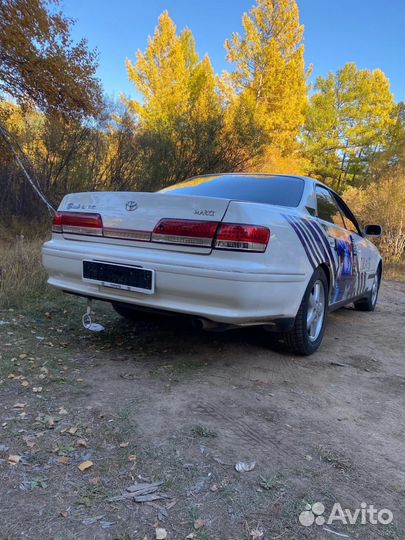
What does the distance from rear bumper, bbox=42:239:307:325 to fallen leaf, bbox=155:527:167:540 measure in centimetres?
135

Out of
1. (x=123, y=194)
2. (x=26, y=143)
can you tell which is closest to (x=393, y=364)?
(x=123, y=194)

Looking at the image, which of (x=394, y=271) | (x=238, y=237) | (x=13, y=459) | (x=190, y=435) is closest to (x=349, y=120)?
(x=394, y=271)

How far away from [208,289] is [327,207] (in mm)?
1901

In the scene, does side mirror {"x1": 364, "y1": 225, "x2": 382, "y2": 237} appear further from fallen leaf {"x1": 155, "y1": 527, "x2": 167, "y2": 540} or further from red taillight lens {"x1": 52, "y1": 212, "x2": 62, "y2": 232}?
fallen leaf {"x1": 155, "y1": 527, "x2": 167, "y2": 540}

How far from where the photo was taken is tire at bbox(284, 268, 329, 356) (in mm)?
3207

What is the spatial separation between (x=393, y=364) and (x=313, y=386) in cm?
107

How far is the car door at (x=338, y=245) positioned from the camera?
149 inches

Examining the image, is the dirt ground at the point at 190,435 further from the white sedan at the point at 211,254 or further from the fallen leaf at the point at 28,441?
the white sedan at the point at 211,254

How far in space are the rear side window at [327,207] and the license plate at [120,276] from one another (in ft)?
5.46

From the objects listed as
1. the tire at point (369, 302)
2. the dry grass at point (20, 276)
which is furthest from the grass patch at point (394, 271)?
the dry grass at point (20, 276)

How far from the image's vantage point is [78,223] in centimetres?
327

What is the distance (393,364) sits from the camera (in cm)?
354

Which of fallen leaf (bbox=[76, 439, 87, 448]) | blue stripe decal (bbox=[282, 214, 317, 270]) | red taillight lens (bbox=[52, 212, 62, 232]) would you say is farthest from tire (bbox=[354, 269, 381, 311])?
fallen leaf (bbox=[76, 439, 87, 448])

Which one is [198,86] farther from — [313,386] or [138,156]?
[313,386]
